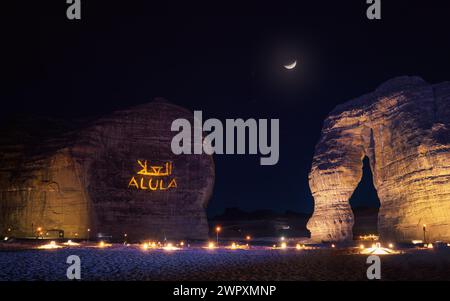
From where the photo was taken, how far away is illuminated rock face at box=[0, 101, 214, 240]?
55.0 metres

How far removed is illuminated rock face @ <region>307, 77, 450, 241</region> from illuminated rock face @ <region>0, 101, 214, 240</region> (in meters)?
16.9

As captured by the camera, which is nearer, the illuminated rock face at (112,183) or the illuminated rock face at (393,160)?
the illuminated rock face at (393,160)

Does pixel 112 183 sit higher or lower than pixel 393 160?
lower

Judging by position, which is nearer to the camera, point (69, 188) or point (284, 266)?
point (284, 266)

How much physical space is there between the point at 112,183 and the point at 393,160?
33403 millimetres

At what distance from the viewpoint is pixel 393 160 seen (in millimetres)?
47000

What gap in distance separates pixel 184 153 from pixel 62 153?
15.9 m

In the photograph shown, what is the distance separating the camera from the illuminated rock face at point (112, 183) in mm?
55000

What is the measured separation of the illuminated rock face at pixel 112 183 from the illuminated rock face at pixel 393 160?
1695 cm
